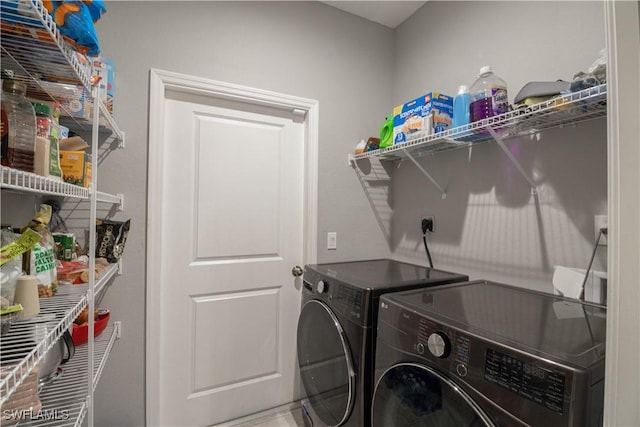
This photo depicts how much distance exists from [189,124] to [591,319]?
196 cm

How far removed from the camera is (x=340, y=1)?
1.98 meters

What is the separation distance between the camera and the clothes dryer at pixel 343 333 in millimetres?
1216

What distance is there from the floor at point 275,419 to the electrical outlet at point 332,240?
1.05 m

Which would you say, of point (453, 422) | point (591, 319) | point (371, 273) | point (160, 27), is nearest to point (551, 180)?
point (591, 319)

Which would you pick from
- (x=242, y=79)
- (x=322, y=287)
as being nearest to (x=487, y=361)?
(x=322, y=287)

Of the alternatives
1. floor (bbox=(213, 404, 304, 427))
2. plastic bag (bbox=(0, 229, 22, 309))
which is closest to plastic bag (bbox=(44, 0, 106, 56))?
plastic bag (bbox=(0, 229, 22, 309))

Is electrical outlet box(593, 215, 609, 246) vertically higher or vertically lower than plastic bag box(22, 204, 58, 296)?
higher

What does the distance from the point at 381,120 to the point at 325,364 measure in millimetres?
1649

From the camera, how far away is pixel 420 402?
0.92 metres

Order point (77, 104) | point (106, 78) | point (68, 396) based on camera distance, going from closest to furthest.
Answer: point (68, 396), point (77, 104), point (106, 78)

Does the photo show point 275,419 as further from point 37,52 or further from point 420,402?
point 37,52

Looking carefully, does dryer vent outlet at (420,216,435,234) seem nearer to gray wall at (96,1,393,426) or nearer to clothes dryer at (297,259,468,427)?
clothes dryer at (297,259,468,427)

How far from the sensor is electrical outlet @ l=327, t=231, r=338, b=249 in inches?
79.5

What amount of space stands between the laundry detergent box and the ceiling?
0.86m
